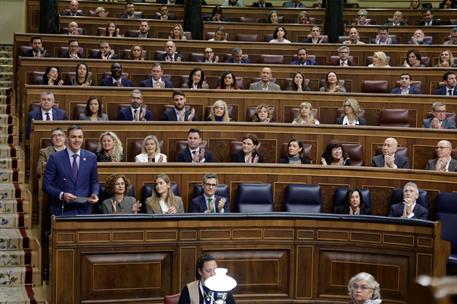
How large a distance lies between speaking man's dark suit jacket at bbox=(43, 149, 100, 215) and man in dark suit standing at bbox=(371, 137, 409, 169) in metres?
2.34

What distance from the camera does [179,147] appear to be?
6.64 meters

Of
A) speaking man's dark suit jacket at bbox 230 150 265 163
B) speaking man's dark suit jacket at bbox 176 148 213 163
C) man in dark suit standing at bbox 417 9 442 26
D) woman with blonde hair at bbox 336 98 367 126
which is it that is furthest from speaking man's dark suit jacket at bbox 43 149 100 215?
man in dark suit standing at bbox 417 9 442 26

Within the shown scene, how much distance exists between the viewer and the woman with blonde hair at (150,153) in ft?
20.1

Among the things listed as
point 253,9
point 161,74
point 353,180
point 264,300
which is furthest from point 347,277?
point 253,9

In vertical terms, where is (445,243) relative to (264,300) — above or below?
above

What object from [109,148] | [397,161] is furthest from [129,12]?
[397,161]

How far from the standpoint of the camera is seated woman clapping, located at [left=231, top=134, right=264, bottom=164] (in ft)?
20.9

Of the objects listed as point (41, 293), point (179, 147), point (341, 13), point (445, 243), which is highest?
point (341, 13)

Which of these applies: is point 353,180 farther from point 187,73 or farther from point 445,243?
point 187,73

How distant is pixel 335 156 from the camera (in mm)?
6383

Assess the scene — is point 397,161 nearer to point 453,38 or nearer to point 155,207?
point 155,207

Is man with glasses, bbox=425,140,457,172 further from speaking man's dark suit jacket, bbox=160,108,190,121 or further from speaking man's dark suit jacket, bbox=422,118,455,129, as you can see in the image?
speaking man's dark suit jacket, bbox=160,108,190,121

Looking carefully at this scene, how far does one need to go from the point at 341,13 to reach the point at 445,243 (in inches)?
265

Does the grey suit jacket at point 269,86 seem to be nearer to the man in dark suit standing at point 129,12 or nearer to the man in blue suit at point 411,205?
the man in blue suit at point 411,205
